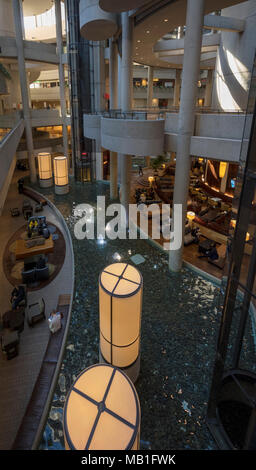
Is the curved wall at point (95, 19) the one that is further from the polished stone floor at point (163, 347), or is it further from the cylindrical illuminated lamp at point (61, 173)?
the polished stone floor at point (163, 347)

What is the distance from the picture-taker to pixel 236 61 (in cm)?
1850

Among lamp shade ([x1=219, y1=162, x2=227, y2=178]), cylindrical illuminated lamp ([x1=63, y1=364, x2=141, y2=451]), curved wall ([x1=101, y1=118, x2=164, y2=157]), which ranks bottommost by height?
cylindrical illuminated lamp ([x1=63, y1=364, x2=141, y2=451])

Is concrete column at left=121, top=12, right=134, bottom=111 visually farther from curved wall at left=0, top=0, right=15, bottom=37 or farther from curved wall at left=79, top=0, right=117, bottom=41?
curved wall at left=0, top=0, right=15, bottom=37

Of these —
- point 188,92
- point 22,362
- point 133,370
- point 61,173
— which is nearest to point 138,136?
point 188,92

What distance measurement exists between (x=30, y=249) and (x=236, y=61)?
1763 cm

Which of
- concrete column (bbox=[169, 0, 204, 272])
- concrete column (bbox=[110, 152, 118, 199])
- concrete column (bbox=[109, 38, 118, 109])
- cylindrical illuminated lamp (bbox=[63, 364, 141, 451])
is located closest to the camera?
cylindrical illuminated lamp (bbox=[63, 364, 141, 451])

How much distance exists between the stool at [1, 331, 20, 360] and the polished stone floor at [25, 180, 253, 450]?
1.64 meters

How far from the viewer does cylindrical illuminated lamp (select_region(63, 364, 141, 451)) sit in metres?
3.75

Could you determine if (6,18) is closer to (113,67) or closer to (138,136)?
(113,67)

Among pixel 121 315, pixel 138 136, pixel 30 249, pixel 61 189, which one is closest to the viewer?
pixel 121 315

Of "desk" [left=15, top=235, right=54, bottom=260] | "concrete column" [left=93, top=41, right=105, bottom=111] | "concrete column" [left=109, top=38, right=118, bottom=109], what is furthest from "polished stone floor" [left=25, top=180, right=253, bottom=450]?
"concrete column" [left=93, top=41, right=105, bottom=111]

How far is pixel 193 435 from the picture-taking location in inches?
234

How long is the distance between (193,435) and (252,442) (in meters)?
1.83
